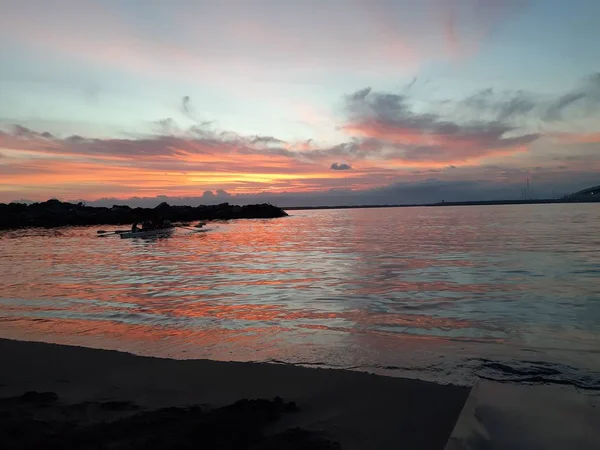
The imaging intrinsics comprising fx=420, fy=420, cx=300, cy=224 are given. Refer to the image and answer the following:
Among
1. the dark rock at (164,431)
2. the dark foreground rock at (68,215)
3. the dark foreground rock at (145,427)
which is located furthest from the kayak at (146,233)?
the dark rock at (164,431)

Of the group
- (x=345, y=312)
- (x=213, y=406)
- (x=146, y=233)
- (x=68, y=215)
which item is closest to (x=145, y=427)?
(x=213, y=406)

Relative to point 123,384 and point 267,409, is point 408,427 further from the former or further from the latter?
point 123,384

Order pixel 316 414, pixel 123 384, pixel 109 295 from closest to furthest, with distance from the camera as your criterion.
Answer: pixel 316 414
pixel 123 384
pixel 109 295

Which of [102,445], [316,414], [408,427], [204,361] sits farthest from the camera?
[204,361]

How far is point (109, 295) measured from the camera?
14000 mm

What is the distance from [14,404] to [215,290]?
9442mm

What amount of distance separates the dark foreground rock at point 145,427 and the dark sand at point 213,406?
1 cm

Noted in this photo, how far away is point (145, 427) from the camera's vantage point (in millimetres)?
Result: 4535

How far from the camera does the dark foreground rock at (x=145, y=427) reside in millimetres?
4129

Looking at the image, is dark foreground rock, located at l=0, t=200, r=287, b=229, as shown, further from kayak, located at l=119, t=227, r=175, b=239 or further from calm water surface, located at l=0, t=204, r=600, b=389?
calm water surface, located at l=0, t=204, r=600, b=389

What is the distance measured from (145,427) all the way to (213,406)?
2.86ft

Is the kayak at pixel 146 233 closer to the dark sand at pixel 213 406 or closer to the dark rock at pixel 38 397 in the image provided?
the dark sand at pixel 213 406

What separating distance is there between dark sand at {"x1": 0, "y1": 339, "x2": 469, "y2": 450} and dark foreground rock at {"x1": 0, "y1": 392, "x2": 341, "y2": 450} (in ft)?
0.04

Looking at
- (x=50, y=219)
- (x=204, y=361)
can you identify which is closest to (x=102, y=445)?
(x=204, y=361)
